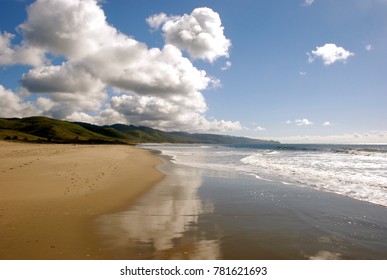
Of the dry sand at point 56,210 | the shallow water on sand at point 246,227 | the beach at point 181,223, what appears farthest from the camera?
the shallow water on sand at point 246,227

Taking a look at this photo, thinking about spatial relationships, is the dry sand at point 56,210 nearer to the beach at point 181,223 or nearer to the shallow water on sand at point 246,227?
the beach at point 181,223

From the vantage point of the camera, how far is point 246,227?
32.6 feet

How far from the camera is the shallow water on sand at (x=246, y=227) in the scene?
25.1 feet

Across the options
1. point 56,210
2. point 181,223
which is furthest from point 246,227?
point 56,210

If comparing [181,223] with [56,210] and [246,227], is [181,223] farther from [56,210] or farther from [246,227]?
[56,210]

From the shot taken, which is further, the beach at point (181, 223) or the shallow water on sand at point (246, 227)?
the shallow water on sand at point (246, 227)

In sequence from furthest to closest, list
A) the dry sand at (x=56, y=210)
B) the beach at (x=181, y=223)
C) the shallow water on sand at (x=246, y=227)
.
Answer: the shallow water on sand at (x=246, y=227) → the beach at (x=181, y=223) → the dry sand at (x=56, y=210)

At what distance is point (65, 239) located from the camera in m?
8.10

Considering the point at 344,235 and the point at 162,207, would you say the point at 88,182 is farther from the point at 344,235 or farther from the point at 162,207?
the point at 344,235

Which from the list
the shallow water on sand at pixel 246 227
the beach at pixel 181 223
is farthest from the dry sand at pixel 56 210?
the shallow water on sand at pixel 246 227

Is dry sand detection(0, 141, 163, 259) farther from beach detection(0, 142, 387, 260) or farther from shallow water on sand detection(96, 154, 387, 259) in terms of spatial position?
shallow water on sand detection(96, 154, 387, 259)
